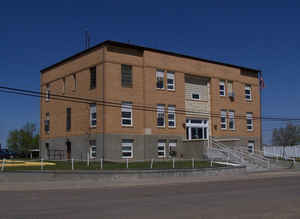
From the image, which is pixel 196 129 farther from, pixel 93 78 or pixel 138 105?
pixel 93 78

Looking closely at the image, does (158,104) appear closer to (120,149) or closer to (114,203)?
(120,149)

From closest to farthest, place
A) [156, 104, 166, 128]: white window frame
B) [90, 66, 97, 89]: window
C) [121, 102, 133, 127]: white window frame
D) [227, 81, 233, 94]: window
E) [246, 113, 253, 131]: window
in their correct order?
Result: [121, 102, 133, 127]: white window frame → [90, 66, 97, 89]: window → [156, 104, 166, 128]: white window frame → [227, 81, 233, 94]: window → [246, 113, 253, 131]: window

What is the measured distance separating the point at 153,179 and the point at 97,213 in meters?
13.5

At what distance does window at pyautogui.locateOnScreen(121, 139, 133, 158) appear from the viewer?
35.0 metres

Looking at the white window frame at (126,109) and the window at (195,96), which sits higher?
the window at (195,96)

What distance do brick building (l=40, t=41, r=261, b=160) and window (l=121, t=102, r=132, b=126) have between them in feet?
0.29

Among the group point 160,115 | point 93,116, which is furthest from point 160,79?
point 93,116

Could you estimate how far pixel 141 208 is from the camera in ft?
38.2

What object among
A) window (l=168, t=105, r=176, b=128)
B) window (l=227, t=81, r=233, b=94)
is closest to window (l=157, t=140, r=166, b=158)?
window (l=168, t=105, r=176, b=128)

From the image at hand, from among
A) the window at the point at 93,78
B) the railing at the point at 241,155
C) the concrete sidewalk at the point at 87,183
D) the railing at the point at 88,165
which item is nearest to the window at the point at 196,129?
the railing at the point at 241,155

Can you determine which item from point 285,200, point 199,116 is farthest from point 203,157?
point 285,200

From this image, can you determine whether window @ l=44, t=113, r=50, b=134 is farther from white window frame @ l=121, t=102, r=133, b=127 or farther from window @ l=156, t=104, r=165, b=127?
window @ l=156, t=104, r=165, b=127

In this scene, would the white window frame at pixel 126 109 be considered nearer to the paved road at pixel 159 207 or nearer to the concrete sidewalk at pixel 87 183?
the concrete sidewalk at pixel 87 183

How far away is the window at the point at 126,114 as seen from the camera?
35531mm
